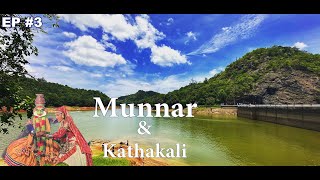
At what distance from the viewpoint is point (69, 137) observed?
29.6 feet

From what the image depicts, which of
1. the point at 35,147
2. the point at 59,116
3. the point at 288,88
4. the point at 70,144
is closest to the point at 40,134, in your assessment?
the point at 35,147

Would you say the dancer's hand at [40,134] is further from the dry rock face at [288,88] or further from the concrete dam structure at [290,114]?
the dry rock face at [288,88]

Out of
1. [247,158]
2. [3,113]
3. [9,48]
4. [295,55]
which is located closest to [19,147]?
[3,113]

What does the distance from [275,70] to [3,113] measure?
59376 millimetres

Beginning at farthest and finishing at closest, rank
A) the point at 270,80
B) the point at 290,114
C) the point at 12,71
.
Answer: the point at 270,80
the point at 290,114
the point at 12,71

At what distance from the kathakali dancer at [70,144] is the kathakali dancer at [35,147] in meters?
0.21

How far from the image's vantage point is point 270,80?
2318 inches

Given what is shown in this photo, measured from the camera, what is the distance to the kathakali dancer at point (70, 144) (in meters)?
8.87

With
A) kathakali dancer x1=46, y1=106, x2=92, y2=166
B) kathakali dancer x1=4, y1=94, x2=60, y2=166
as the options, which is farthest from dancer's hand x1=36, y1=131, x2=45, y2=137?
kathakali dancer x1=46, y1=106, x2=92, y2=166

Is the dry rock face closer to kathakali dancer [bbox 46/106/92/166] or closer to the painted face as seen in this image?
kathakali dancer [bbox 46/106/92/166]

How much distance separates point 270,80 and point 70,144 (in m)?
56.5

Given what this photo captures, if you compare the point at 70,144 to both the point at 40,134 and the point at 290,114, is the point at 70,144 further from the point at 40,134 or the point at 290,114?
the point at 290,114

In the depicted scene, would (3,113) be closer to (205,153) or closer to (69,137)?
(69,137)

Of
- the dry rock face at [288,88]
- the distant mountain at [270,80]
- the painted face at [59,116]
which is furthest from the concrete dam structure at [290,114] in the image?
the painted face at [59,116]
